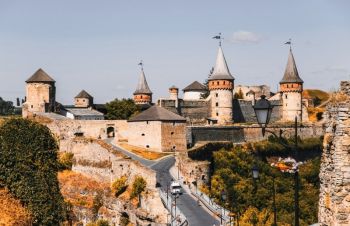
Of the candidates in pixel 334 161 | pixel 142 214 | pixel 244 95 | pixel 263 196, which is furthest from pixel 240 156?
pixel 334 161

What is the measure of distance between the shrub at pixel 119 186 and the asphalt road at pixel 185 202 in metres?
2.56

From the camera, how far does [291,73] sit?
259 ft

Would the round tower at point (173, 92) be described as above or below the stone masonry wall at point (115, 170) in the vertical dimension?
above

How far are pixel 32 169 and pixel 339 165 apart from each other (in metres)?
34.1

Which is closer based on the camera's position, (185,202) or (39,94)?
(185,202)

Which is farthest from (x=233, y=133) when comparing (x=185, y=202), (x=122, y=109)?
(x=185, y=202)

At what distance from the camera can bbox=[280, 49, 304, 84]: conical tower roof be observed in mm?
77744

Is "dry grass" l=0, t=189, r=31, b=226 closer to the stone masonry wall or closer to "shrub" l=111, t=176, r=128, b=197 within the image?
the stone masonry wall

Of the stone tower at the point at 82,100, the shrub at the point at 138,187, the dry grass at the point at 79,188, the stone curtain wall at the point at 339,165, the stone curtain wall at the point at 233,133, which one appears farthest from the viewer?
the stone tower at the point at 82,100

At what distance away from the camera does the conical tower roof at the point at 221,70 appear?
74.2 metres

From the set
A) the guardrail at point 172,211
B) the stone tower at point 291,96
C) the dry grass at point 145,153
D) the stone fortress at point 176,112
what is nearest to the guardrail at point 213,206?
the guardrail at point 172,211

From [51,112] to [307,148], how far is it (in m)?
29.0

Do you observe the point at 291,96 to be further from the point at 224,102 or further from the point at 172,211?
→ the point at 172,211

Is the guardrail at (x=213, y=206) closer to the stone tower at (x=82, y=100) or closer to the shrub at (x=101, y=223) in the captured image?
the shrub at (x=101, y=223)
